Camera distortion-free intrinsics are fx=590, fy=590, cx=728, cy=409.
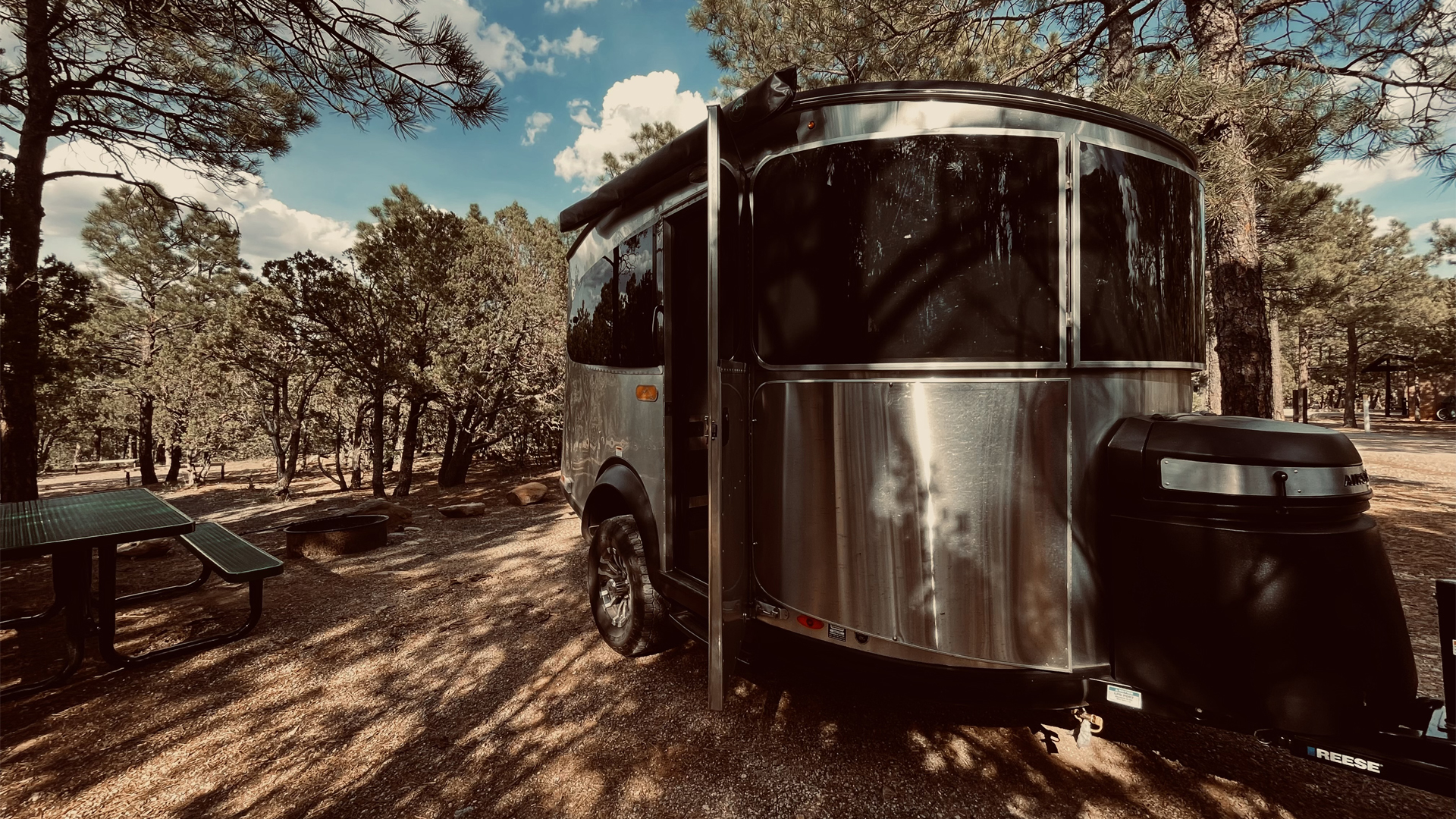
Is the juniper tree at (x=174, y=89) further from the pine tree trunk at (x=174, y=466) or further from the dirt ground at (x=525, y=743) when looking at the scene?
the pine tree trunk at (x=174, y=466)

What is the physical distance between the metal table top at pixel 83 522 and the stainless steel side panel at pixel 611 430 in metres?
2.34

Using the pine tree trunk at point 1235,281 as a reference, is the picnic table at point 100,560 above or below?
below

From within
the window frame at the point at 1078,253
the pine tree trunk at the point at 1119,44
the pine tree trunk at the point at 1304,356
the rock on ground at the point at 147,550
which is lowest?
the rock on ground at the point at 147,550

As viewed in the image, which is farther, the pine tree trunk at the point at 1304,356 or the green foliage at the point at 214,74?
the pine tree trunk at the point at 1304,356

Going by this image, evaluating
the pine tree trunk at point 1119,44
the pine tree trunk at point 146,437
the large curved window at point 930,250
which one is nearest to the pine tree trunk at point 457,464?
the pine tree trunk at point 146,437

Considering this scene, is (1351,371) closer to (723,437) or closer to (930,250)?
(930,250)

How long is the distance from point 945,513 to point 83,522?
4860 millimetres

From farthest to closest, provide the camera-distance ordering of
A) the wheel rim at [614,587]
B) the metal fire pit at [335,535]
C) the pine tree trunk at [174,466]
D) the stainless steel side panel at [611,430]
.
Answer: the pine tree trunk at [174,466]
the metal fire pit at [335,535]
the wheel rim at [614,587]
the stainless steel side panel at [611,430]

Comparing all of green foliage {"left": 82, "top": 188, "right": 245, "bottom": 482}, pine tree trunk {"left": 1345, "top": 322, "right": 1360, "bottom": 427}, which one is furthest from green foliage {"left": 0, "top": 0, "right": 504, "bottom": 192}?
pine tree trunk {"left": 1345, "top": 322, "right": 1360, "bottom": 427}

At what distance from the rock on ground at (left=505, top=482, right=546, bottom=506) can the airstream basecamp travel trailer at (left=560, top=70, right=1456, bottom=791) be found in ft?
24.6

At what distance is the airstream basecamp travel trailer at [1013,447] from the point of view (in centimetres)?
172

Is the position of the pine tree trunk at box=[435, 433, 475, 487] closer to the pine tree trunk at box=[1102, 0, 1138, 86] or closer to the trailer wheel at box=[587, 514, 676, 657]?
the trailer wheel at box=[587, 514, 676, 657]

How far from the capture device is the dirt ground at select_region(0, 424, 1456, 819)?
87.7 inches

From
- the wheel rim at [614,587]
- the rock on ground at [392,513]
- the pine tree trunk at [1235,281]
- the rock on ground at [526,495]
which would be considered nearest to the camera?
the wheel rim at [614,587]
